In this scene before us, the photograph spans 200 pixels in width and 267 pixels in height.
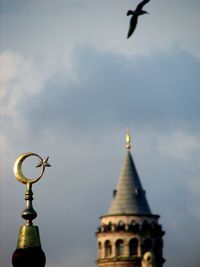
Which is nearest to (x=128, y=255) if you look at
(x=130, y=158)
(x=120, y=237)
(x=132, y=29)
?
(x=120, y=237)

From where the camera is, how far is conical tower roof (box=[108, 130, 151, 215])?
154500 millimetres

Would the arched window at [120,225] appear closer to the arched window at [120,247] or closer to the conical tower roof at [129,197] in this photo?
the arched window at [120,247]

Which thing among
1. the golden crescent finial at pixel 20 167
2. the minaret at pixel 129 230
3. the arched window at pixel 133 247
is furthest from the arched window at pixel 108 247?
the golden crescent finial at pixel 20 167

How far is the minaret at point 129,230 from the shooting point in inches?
6107

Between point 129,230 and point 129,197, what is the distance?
572 cm

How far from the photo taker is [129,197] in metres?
155

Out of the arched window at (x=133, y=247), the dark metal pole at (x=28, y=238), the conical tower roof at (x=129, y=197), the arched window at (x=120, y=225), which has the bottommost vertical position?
the dark metal pole at (x=28, y=238)

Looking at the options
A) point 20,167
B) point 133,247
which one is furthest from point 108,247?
point 20,167

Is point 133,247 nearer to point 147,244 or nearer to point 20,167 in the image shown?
point 147,244

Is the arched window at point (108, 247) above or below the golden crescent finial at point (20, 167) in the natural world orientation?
above

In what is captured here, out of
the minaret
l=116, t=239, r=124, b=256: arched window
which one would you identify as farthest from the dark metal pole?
l=116, t=239, r=124, b=256: arched window

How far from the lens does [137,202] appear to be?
15512 centimetres

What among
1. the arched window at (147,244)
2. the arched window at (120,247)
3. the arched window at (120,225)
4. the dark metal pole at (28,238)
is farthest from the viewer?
the arched window at (147,244)

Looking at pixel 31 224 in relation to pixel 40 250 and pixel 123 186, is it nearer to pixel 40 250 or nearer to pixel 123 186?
pixel 40 250
